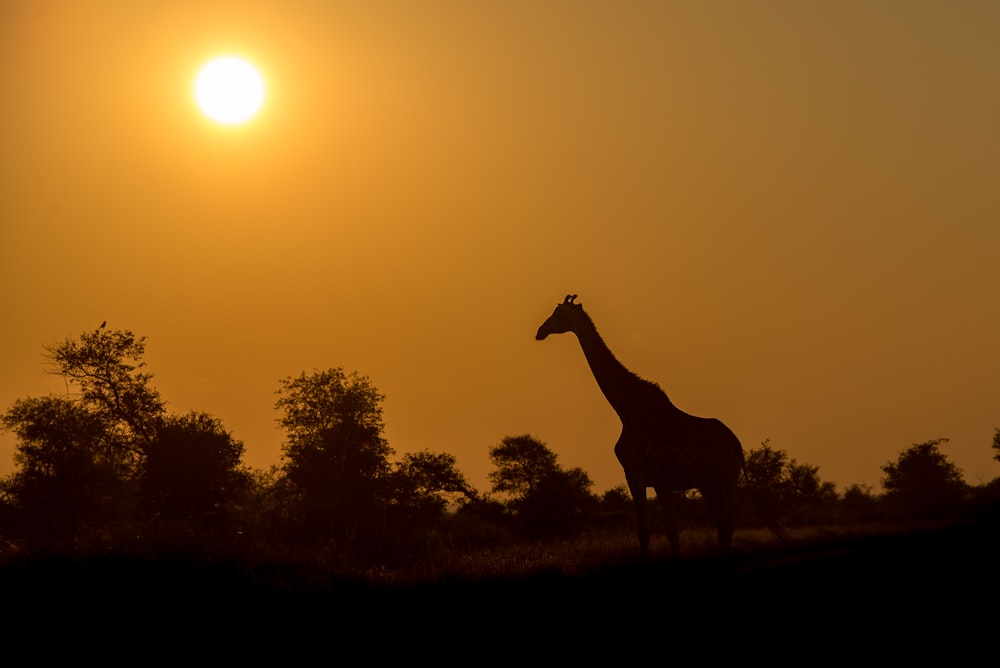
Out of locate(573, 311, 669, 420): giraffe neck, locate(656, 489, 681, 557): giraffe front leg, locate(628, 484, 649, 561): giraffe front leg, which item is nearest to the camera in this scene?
locate(628, 484, 649, 561): giraffe front leg

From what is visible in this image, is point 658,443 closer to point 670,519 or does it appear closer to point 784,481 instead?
point 670,519

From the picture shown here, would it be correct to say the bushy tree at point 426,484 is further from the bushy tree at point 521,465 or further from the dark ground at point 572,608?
the dark ground at point 572,608

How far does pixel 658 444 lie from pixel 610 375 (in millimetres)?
2416

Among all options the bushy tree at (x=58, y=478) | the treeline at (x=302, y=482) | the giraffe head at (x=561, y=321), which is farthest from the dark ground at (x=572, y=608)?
the bushy tree at (x=58, y=478)

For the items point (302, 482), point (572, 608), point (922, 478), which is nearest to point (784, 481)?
point (922, 478)

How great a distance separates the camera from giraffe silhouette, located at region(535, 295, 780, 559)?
65.9ft

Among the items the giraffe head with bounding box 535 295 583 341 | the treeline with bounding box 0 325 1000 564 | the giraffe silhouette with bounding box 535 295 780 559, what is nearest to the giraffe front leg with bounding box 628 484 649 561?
the giraffe silhouette with bounding box 535 295 780 559

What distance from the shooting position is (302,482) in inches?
1699

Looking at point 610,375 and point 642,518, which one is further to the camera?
point 610,375

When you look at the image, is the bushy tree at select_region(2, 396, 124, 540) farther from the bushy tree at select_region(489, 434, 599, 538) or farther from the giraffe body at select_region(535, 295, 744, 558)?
the giraffe body at select_region(535, 295, 744, 558)

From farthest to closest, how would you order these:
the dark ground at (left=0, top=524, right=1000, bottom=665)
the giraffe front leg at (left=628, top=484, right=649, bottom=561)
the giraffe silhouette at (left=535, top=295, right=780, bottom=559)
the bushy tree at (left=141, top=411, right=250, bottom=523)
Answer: the bushy tree at (left=141, top=411, right=250, bottom=523)
the giraffe silhouette at (left=535, top=295, right=780, bottom=559)
the giraffe front leg at (left=628, top=484, right=649, bottom=561)
the dark ground at (left=0, top=524, right=1000, bottom=665)

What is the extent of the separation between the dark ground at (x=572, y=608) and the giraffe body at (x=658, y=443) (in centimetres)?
302

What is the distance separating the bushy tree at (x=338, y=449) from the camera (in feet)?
139

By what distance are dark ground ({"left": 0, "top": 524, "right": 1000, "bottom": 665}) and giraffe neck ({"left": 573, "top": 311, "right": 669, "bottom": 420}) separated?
5.03 meters
